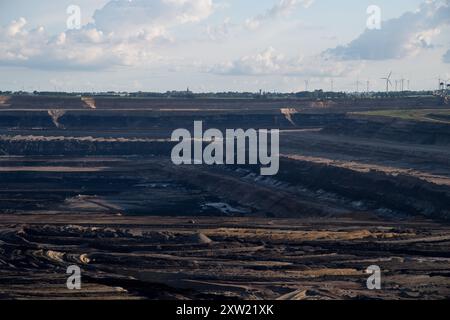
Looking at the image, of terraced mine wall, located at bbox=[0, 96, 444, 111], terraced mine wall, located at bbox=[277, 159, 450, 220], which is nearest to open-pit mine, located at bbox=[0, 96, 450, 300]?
terraced mine wall, located at bbox=[277, 159, 450, 220]

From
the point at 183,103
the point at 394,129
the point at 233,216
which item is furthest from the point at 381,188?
the point at 183,103

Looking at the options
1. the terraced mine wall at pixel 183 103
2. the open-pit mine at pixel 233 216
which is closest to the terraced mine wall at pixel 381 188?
the open-pit mine at pixel 233 216

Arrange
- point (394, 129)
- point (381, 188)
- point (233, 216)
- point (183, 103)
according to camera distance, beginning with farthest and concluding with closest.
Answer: point (183, 103), point (394, 129), point (381, 188), point (233, 216)

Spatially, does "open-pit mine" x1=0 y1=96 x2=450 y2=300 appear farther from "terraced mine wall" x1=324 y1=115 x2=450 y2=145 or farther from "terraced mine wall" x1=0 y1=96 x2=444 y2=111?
"terraced mine wall" x1=0 y1=96 x2=444 y2=111

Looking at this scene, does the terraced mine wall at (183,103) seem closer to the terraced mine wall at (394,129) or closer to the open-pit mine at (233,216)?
the open-pit mine at (233,216)

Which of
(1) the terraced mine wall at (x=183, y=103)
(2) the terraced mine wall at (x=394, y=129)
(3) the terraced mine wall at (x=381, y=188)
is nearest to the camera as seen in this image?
(3) the terraced mine wall at (x=381, y=188)

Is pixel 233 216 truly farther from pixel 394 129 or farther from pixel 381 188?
pixel 394 129

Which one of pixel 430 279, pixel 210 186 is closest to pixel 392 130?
pixel 210 186

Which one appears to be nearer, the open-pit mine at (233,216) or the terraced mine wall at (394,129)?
the open-pit mine at (233,216)
